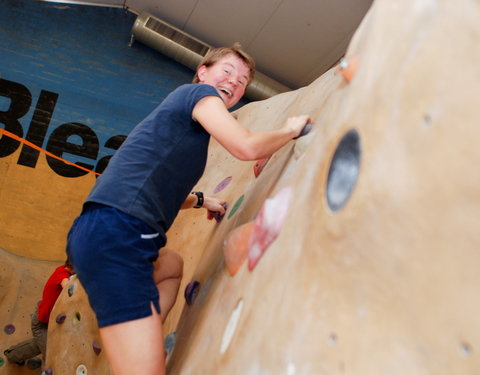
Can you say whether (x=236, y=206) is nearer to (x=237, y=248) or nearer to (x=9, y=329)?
(x=237, y=248)

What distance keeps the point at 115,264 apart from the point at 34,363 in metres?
2.42

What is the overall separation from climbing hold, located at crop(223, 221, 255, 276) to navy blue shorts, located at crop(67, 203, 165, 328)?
0.20 m

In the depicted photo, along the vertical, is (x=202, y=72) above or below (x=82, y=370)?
above

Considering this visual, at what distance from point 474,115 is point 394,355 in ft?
0.99

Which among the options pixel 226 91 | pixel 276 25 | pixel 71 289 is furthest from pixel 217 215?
pixel 276 25

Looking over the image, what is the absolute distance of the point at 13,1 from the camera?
4.16 meters

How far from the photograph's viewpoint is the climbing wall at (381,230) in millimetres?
568

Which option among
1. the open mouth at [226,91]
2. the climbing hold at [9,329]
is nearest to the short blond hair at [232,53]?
the open mouth at [226,91]

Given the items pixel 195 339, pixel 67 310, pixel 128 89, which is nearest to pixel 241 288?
pixel 195 339

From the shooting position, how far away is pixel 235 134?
1195mm

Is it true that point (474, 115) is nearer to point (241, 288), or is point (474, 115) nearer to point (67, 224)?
point (241, 288)

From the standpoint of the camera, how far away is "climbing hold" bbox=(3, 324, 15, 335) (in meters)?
3.27

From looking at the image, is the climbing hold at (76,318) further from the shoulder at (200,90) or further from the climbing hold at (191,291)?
the shoulder at (200,90)

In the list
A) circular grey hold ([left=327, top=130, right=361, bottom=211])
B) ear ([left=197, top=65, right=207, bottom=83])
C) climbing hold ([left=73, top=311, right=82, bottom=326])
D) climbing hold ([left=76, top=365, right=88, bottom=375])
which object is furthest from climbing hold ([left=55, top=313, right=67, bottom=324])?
circular grey hold ([left=327, top=130, right=361, bottom=211])
